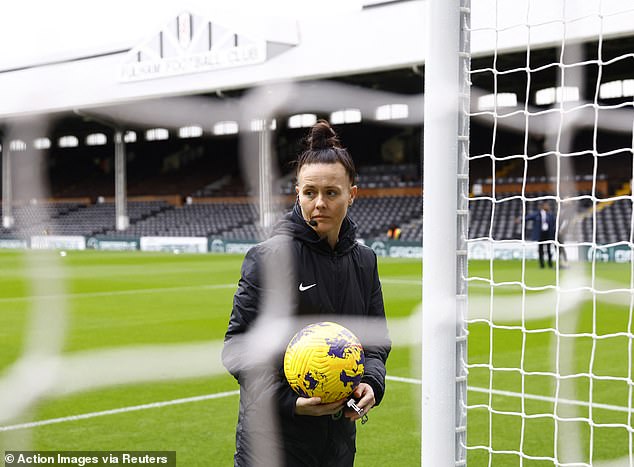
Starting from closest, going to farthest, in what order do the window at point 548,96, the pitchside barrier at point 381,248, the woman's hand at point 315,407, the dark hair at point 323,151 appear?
the woman's hand at point 315,407 < the dark hair at point 323,151 < the window at point 548,96 < the pitchside barrier at point 381,248

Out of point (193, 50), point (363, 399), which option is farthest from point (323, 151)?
point (193, 50)

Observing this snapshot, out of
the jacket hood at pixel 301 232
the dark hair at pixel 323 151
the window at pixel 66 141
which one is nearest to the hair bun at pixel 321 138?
the dark hair at pixel 323 151

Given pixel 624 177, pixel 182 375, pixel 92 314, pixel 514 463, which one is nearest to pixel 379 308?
pixel 514 463

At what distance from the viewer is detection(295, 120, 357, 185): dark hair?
2.24m

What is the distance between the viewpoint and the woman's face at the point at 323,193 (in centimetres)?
219

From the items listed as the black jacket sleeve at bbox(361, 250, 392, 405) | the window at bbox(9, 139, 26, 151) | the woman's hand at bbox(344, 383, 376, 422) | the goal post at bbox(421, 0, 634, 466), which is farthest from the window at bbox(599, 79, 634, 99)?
the window at bbox(9, 139, 26, 151)

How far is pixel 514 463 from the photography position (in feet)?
13.3

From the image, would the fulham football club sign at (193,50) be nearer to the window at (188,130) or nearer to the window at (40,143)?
the window at (188,130)

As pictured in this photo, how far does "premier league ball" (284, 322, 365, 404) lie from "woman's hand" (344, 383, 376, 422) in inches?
0.9

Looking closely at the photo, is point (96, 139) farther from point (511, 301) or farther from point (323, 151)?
point (511, 301)

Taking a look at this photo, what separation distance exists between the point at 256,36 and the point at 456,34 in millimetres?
1131

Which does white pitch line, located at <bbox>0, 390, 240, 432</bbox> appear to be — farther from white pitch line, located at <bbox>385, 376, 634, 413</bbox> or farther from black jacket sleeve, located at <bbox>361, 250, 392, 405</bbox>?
black jacket sleeve, located at <bbox>361, 250, 392, 405</bbox>

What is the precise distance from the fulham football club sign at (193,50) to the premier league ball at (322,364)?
35.7 inches

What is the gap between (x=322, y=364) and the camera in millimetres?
2139
